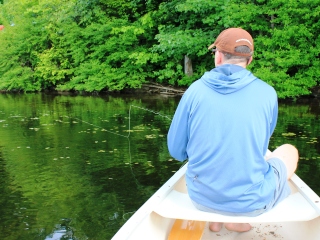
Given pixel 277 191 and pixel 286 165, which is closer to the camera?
pixel 277 191

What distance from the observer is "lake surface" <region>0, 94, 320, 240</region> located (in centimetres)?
345

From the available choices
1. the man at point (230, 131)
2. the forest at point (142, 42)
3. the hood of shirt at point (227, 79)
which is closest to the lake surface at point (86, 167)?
the man at point (230, 131)

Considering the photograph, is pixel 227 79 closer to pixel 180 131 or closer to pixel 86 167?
pixel 180 131

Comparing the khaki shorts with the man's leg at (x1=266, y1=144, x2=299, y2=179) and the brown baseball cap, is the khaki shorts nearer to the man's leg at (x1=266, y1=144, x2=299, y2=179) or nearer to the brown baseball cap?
the man's leg at (x1=266, y1=144, x2=299, y2=179)

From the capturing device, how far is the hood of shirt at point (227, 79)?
1781 millimetres

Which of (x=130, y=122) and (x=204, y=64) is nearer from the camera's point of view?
(x=130, y=122)

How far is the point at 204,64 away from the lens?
14.7m

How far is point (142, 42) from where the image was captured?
16.1 metres

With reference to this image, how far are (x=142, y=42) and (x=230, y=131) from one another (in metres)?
14.7

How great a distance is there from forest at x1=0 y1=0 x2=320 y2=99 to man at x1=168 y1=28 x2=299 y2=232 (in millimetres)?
9675

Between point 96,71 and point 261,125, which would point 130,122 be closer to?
point 261,125

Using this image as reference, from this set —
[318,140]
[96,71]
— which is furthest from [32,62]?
[318,140]

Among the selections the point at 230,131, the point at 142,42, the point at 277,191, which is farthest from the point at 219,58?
the point at 142,42

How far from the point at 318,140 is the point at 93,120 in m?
4.53
